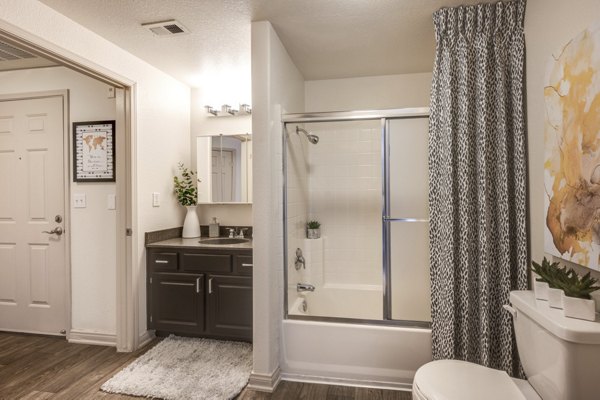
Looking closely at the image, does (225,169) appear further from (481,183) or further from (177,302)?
(481,183)

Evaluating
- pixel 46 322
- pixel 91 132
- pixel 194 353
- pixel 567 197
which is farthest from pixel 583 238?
pixel 46 322

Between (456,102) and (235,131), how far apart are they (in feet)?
6.93

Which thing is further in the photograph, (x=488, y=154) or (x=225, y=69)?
(x=225, y=69)

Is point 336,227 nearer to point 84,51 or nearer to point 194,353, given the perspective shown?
point 194,353

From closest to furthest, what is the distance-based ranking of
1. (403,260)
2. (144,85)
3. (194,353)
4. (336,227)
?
(403,260), (194,353), (144,85), (336,227)

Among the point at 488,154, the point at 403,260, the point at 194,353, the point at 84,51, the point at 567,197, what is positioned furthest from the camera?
the point at 194,353

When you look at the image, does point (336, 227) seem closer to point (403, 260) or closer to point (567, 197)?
point (403, 260)

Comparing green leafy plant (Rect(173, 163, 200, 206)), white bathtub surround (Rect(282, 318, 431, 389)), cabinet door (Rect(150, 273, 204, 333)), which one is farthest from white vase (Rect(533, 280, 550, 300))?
green leafy plant (Rect(173, 163, 200, 206))

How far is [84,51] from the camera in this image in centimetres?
240

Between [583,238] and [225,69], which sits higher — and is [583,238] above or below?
below

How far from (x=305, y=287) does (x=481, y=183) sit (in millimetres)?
1560

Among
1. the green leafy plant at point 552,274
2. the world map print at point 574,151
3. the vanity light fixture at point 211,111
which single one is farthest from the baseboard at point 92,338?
the world map print at point 574,151

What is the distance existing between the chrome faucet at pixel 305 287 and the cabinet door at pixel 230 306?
0.38m

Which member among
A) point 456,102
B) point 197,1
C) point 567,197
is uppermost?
point 197,1
